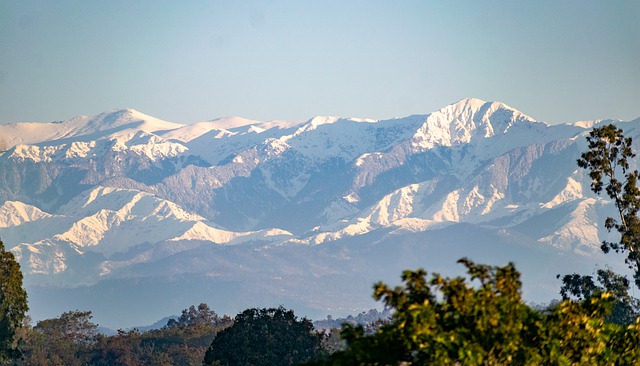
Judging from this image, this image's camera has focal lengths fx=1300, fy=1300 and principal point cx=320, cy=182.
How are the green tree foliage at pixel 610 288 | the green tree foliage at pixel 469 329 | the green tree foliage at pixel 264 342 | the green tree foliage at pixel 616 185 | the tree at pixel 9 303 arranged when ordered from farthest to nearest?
the tree at pixel 9 303 < the green tree foliage at pixel 610 288 < the green tree foliage at pixel 264 342 < the green tree foliage at pixel 616 185 < the green tree foliage at pixel 469 329

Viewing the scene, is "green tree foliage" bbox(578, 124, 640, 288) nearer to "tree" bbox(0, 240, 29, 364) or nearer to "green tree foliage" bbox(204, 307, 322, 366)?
"green tree foliage" bbox(204, 307, 322, 366)

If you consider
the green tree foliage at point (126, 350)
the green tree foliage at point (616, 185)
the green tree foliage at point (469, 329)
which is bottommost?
the green tree foliage at point (469, 329)

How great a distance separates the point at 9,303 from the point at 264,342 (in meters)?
22.7

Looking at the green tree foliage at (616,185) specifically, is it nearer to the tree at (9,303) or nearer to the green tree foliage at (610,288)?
the green tree foliage at (610,288)

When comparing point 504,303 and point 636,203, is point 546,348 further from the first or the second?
point 636,203

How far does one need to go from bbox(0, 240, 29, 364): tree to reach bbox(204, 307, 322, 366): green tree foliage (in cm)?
1772

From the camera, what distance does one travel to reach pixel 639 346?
159 ft

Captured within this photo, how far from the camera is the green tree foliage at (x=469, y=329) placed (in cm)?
3812

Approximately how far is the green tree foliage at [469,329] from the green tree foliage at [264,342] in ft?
217

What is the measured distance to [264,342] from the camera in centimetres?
11250

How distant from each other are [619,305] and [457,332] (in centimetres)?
8045

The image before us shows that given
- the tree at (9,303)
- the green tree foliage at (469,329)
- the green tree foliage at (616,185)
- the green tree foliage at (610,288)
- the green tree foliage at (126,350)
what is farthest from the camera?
the green tree foliage at (126,350)

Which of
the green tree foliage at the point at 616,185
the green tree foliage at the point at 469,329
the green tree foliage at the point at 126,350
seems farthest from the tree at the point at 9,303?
the green tree foliage at the point at 469,329

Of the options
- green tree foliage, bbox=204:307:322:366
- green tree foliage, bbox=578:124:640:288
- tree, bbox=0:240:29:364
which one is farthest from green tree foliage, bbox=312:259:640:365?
tree, bbox=0:240:29:364
